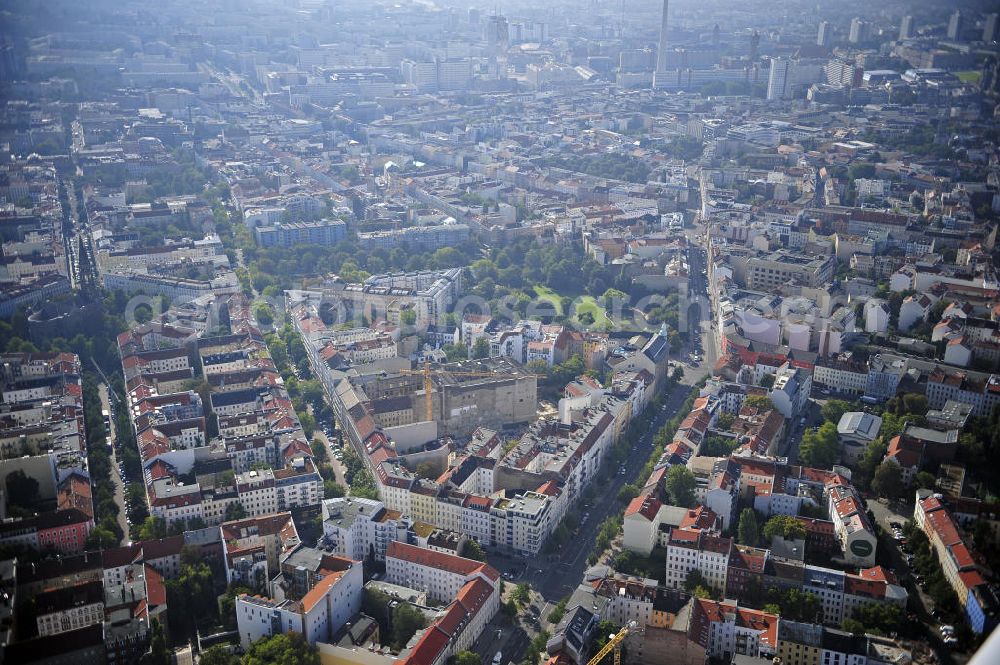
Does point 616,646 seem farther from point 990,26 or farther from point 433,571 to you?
point 990,26

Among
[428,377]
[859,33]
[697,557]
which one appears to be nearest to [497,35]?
[859,33]

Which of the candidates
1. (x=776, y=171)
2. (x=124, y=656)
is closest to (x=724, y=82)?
(x=776, y=171)


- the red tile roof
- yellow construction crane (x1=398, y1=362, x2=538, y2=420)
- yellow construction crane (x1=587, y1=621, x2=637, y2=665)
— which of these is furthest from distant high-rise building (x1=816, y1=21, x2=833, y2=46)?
yellow construction crane (x1=587, y1=621, x2=637, y2=665)

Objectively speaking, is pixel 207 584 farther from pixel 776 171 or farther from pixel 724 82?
pixel 724 82

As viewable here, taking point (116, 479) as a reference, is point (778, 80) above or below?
above

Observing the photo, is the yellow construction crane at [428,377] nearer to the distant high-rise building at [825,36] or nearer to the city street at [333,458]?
the city street at [333,458]

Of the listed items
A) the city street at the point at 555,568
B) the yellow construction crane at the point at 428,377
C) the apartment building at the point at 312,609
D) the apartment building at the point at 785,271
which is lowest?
the city street at the point at 555,568

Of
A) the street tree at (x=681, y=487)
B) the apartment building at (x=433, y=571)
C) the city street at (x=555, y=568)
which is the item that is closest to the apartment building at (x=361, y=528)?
the apartment building at (x=433, y=571)
